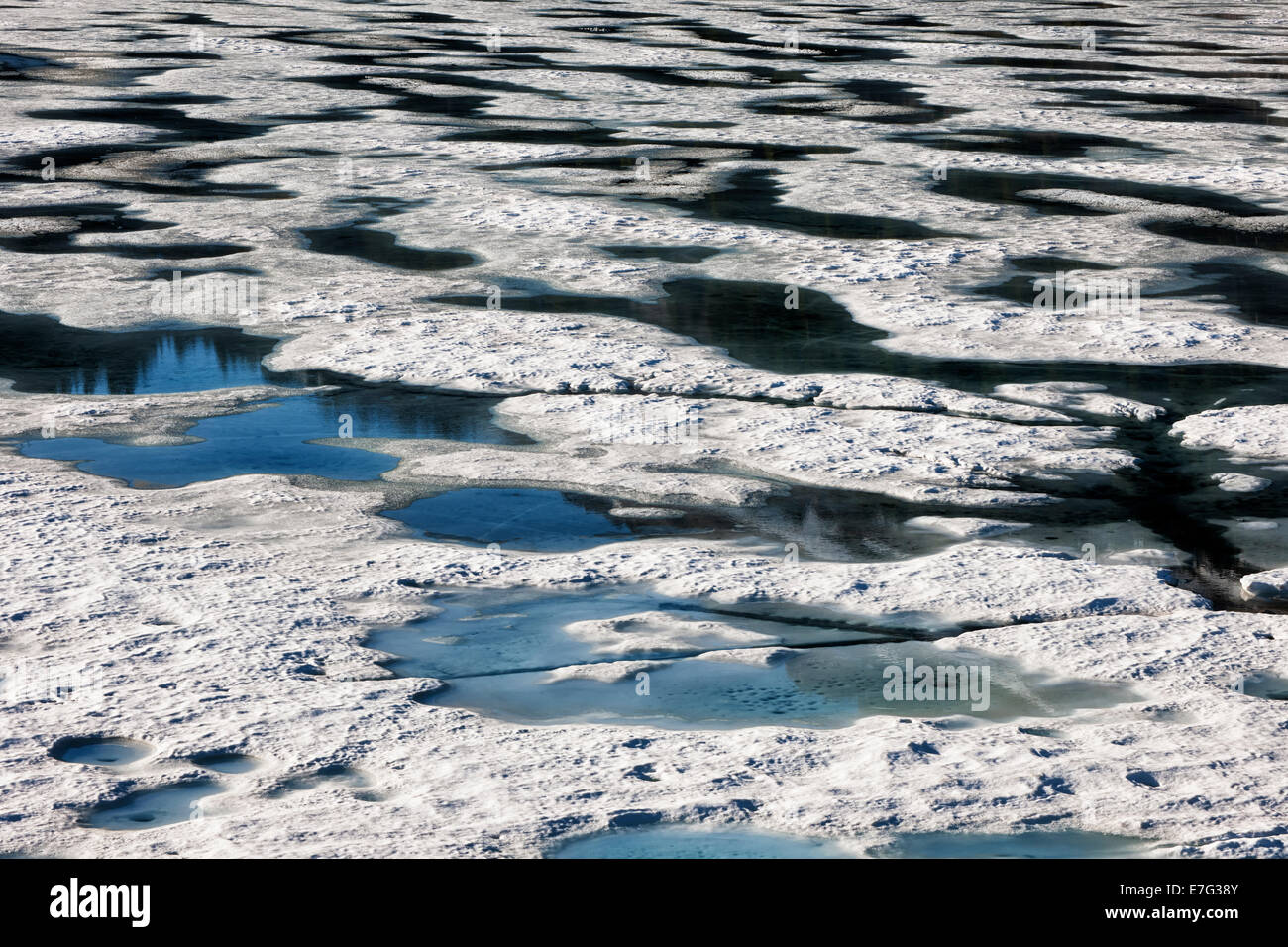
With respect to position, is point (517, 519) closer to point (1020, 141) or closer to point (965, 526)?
point (965, 526)

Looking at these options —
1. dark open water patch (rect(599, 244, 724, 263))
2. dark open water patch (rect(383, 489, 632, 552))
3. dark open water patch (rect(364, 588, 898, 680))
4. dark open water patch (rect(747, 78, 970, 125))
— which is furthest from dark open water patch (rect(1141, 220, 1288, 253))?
dark open water patch (rect(364, 588, 898, 680))

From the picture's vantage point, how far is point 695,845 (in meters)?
2.94

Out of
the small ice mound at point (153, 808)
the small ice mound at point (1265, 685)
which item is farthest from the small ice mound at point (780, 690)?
the small ice mound at point (153, 808)

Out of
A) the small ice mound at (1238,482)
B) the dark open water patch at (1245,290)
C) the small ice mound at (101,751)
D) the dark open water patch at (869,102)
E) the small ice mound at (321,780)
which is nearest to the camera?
the small ice mound at (321,780)

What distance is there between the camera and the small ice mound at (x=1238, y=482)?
16.4 feet

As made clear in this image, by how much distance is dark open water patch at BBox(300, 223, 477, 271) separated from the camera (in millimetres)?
8328

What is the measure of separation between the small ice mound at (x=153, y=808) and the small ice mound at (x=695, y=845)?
72 cm

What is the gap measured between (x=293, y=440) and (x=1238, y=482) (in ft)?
10.5

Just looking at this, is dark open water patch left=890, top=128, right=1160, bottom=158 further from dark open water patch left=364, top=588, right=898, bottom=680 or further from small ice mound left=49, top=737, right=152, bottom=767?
small ice mound left=49, top=737, right=152, bottom=767

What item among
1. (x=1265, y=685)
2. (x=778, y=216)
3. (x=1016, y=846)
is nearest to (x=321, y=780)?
(x=1016, y=846)

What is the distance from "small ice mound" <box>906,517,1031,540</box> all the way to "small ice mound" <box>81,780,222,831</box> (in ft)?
7.75

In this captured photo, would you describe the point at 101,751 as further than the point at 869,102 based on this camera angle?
No

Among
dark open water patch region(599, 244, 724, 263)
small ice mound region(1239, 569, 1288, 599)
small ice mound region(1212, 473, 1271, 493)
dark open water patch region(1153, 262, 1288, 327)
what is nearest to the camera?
small ice mound region(1239, 569, 1288, 599)

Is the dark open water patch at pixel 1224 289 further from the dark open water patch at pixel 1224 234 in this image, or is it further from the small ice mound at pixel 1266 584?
the small ice mound at pixel 1266 584
